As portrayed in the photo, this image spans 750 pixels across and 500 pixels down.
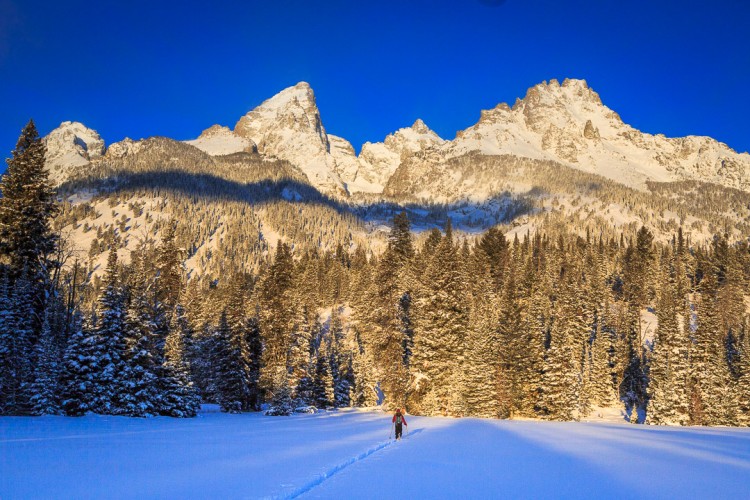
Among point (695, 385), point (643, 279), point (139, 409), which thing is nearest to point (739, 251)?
point (643, 279)

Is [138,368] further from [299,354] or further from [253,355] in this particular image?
[253,355]

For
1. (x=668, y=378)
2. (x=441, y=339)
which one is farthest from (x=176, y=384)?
(x=668, y=378)

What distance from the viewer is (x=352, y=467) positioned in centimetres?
1330

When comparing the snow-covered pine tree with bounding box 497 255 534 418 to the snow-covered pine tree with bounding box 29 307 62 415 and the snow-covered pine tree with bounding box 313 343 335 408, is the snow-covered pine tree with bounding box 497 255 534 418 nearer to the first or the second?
the snow-covered pine tree with bounding box 313 343 335 408

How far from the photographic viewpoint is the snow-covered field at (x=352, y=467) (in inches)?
388

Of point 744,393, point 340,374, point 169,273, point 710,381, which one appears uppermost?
point 169,273

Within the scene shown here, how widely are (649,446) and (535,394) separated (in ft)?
108

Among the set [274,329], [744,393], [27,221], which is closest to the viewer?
[27,221]

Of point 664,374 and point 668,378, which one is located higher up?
point 664,374

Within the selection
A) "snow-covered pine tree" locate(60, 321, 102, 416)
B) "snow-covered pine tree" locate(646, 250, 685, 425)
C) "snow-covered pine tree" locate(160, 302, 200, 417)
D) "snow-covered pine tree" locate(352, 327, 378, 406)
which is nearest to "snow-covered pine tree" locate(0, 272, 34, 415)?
"snow-covered pine tree" locate(60, 321, 102, 416)

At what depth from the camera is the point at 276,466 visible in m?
13.0

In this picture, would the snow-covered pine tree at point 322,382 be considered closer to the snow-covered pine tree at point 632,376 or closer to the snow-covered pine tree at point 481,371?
the snow-covered pine tree at point 481,371

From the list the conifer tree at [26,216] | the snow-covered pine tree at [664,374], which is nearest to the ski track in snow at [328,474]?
the conifer tree at [26,216]

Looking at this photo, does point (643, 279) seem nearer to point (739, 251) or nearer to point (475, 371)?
point (739, 251)
